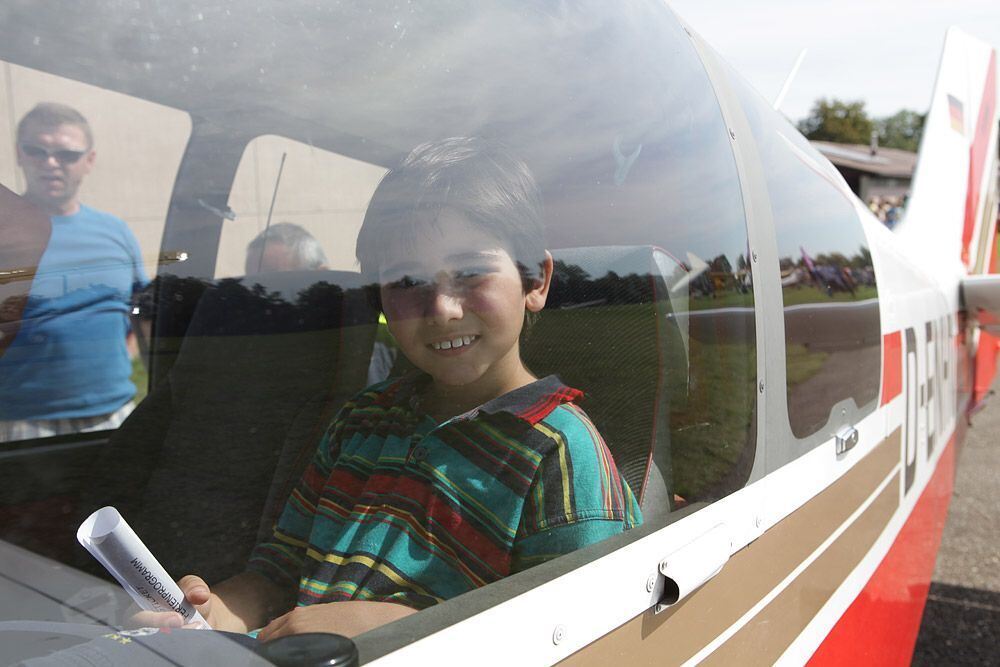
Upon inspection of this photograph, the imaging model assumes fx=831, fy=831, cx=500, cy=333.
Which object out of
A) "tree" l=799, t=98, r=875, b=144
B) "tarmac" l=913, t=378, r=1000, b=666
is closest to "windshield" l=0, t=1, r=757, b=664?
"tarmac" l=913, t=378, r=1000, b=666

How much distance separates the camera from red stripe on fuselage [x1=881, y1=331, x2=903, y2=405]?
6.38 ft

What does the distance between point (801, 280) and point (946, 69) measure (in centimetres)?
373

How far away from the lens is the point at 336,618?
850mm

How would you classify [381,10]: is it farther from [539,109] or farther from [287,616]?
[287,616]

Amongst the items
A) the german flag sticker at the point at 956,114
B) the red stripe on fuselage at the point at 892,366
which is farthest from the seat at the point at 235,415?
the german flag sticker at the point at 956,114

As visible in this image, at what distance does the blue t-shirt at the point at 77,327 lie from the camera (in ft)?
4.44

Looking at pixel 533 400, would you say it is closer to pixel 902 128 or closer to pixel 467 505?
pixel 467 505

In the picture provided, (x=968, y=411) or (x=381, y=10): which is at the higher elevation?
(x=381, y=10)

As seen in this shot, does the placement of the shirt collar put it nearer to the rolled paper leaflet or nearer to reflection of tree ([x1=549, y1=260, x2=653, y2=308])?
reflection of tree ([x1=549, y1=260, x2=653, y2=308])

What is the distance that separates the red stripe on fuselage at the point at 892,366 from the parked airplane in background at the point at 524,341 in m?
0.06

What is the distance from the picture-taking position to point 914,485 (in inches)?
90.0

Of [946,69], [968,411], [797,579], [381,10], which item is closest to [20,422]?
[381,10]

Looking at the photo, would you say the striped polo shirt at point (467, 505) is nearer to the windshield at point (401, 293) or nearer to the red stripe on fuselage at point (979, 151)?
the windshield at point (401, 293)

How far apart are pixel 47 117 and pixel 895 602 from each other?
2.06 meters
